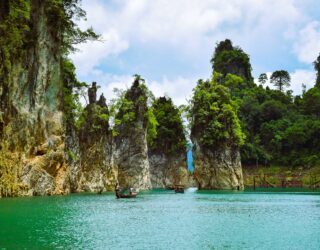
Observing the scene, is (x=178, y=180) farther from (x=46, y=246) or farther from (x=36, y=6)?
(x=46, y=246)

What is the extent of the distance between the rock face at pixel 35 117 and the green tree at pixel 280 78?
10490cm

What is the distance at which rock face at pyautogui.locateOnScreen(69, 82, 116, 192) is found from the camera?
71875 millimetres

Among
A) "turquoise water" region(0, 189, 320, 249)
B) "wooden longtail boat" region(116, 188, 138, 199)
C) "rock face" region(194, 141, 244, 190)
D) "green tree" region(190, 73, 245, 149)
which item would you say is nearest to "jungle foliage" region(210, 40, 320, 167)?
"green tree" region(190, 73, 245, 149)

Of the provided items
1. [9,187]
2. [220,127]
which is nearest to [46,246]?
[9,187]

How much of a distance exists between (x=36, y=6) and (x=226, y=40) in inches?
3771

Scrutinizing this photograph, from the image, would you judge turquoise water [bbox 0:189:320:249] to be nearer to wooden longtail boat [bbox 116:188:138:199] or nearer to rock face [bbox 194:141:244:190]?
wooden longtail boat [bbox 116:188:138:199]

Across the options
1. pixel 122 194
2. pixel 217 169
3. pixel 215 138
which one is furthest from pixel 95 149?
pixel 122 194

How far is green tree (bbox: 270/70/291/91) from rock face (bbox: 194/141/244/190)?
2890 inches

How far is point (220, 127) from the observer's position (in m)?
79.5

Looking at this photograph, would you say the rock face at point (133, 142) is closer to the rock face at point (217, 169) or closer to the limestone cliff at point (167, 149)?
the rock face at point (217, 169)

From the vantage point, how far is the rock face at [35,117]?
4425 centimetres

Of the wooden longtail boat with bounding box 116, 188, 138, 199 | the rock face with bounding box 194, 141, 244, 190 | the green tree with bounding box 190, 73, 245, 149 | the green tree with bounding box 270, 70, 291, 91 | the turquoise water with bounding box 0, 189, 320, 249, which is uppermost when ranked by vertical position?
the green tree with bounding box 270, 70, 291, 91

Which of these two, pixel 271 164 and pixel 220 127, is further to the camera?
pixel 271 164

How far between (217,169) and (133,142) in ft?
59.7
